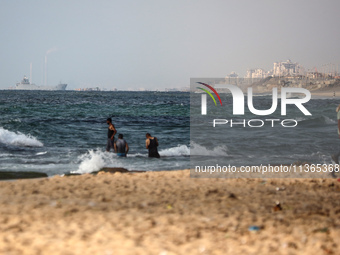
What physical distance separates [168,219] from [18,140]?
15.5 meters

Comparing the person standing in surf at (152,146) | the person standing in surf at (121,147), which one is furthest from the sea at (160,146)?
the person standing in surf at (152,146)

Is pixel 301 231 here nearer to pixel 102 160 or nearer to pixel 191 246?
pixel 191 246

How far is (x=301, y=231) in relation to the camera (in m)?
5.11

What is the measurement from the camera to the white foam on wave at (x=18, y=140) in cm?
1872

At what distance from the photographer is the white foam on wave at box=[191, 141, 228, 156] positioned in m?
16.2

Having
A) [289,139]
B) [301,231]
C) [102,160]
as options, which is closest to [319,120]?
[289,139]

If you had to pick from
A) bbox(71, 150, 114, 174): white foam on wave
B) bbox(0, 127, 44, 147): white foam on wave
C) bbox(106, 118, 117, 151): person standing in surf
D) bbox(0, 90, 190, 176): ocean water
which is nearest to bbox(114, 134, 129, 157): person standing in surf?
bbox(0, 90, 190, 176): ocean water

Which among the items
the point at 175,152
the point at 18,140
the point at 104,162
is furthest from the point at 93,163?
the point at 18,140

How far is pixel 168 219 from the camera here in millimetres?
5422

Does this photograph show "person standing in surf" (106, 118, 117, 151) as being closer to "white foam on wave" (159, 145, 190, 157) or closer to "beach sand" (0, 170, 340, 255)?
"white foam on wave" (159, 145, 190, 157)

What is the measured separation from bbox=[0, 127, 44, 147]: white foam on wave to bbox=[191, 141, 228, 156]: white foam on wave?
656 centimetres

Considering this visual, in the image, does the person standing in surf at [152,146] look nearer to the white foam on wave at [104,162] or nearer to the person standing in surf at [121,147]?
the white foam on wave at [104,162]

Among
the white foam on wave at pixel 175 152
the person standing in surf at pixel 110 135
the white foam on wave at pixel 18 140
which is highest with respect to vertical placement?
the person standing in surf at pixel 110 135

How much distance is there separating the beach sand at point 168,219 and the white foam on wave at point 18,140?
37.8ft
